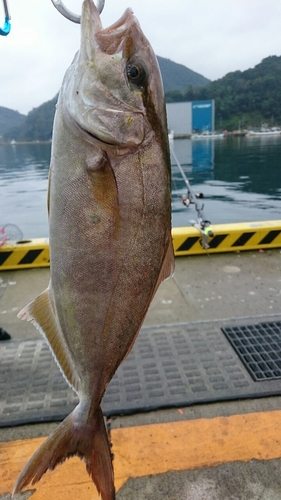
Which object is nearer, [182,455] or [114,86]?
[114,86]

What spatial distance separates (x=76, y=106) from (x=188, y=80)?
490 ft

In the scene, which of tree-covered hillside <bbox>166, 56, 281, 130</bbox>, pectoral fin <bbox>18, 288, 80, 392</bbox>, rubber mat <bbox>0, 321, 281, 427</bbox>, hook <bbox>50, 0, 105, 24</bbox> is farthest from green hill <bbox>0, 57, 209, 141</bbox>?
pectoral fin <bbox>18, 288, 80, 392</bbox>

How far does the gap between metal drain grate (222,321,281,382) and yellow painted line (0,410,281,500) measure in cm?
52

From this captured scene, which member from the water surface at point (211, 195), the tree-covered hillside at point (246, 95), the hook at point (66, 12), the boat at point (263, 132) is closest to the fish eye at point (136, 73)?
the hook at point (66, 12)

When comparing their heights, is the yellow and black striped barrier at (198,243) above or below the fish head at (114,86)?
below

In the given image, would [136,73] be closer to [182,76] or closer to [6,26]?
[6,26]

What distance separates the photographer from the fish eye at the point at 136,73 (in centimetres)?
141

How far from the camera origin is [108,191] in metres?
1.40

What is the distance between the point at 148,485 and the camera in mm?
2299

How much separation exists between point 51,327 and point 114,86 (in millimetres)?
1067

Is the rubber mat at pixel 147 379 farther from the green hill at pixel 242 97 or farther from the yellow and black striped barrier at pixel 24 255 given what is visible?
the green hill at pixel 242 97

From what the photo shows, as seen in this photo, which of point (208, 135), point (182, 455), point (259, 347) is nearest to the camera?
point (182, 455)

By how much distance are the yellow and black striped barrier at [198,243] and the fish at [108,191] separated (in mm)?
4776

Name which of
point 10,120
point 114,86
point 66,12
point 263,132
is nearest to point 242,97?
point 263,132
